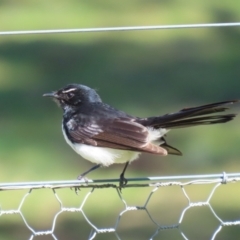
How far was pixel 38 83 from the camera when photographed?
326 inches

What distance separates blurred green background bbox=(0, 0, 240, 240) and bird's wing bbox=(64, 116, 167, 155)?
55.8 inches

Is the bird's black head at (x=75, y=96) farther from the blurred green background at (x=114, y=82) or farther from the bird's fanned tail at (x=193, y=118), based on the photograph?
the blurred green background at (x=114, y=82)

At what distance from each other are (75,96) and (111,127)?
48 cm

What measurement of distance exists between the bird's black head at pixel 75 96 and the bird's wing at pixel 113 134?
16cm

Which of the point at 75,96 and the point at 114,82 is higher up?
the point at 114,82

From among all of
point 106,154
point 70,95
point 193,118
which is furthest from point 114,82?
point 193,118

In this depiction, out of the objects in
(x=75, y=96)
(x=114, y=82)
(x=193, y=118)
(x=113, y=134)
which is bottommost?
(x=193, y=118)

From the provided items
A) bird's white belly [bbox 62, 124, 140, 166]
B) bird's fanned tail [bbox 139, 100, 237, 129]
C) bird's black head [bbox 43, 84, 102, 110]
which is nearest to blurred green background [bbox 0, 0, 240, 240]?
bird's black head [bbox 43, 84, 102, 110]

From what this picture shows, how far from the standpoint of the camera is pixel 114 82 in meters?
8.30

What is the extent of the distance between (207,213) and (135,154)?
1799 millimetres

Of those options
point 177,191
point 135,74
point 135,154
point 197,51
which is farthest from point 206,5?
point 135,154

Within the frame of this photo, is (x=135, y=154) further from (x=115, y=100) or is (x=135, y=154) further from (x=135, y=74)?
(x=135, y=74)

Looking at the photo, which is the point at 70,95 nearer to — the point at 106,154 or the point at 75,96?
the point at 75,96

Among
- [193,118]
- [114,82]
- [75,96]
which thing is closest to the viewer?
[193,118]
